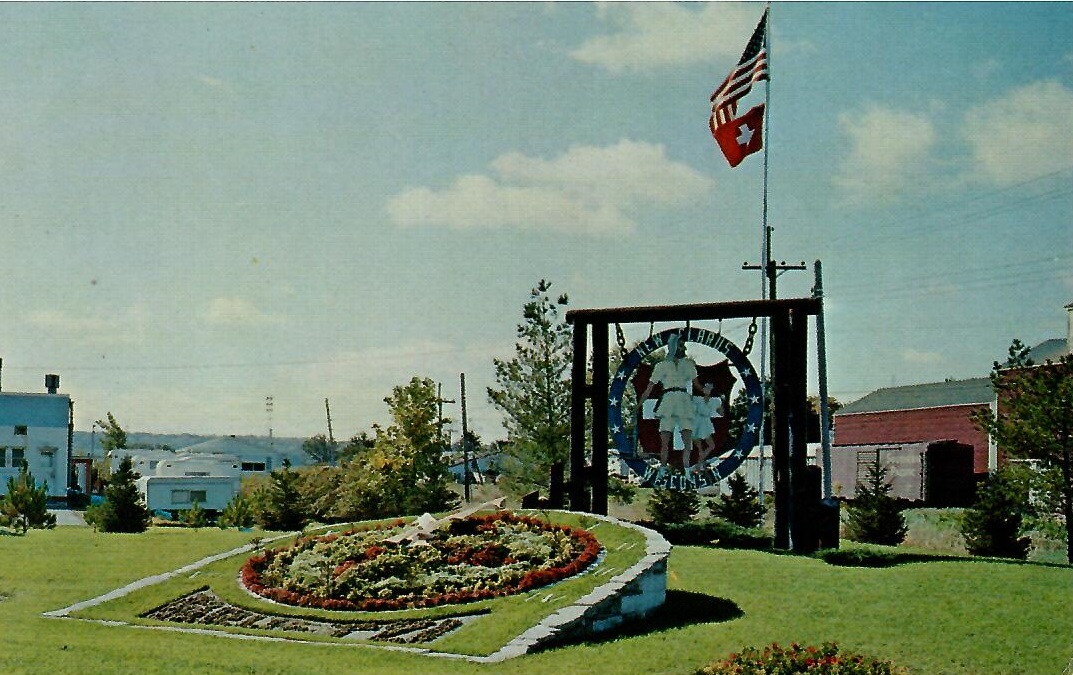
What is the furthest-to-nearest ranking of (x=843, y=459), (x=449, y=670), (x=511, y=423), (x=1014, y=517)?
(x=843, y=459), (x=511, y=423), (x=1014, y=517), (x=449, y=670)

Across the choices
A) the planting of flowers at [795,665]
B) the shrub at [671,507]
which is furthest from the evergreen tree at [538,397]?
the planting of flowers at [795,665]

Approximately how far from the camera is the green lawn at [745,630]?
12320 mm

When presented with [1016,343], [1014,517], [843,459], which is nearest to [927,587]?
[1014,517]

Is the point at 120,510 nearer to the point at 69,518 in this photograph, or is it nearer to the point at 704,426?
the point at 704,426

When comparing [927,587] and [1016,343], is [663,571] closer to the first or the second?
[927,587]

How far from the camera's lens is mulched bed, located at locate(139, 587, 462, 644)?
47.1ft

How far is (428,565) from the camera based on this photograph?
16875 millimetres

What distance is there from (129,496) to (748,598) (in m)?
20.6

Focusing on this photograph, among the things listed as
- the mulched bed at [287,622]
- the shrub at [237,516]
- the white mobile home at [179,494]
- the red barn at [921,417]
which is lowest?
the white mobile home at [179,494]

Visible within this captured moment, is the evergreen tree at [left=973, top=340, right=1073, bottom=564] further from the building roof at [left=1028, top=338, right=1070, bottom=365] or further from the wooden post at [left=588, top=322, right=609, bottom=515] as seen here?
the building roof at [left=1028, top=338, right=1070, bottom=365]

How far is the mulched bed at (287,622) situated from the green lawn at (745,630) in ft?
2.89

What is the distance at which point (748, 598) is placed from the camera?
15.5 meters

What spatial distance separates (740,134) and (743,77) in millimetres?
1183

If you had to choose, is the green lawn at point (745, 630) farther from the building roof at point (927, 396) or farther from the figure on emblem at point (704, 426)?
the building roof at point (927, 396)
